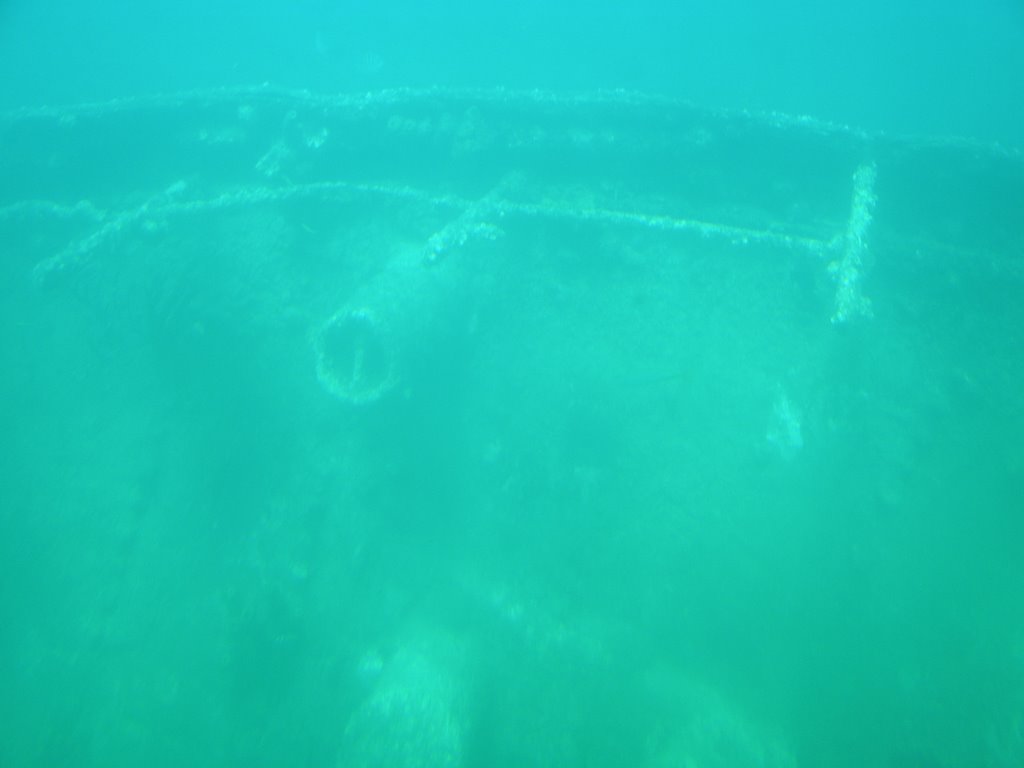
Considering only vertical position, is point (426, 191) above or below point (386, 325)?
above

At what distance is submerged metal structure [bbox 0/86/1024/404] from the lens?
11.5 m

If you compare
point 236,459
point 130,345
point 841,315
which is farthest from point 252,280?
point 841,315

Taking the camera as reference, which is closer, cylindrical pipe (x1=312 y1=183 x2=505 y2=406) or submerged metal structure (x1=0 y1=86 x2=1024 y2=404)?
cylindrical pipe (x1=312 y1=183 x2=505 y2=406)

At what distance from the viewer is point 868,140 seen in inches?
487

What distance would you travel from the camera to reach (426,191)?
13430 mm

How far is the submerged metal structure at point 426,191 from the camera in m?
11.5

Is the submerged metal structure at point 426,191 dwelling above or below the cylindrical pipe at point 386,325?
above

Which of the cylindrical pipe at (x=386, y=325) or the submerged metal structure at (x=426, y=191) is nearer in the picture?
the cylindrical pipe at (x=386, y=325)

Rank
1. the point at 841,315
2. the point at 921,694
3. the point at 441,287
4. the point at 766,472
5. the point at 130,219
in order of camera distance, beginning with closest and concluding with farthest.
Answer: the point at 921,694
the point at 766,472
the point at 841,315
the point at 441,287
the point at 130,219

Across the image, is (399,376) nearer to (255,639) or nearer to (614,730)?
(255,639)

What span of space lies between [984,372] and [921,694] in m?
5.96

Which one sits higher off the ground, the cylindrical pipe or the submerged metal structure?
the submerged metal structure

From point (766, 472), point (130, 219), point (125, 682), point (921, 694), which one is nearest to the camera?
point (921, 694)

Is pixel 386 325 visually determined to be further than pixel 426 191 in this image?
No
